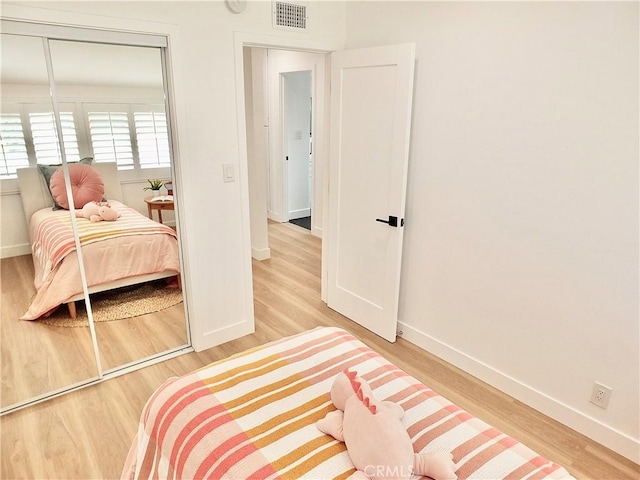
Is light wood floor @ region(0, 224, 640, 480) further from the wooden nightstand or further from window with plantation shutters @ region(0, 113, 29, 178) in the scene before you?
window with plantation shutters @ region(0, 113, 29, 178)

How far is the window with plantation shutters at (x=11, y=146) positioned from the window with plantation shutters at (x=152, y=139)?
560mm

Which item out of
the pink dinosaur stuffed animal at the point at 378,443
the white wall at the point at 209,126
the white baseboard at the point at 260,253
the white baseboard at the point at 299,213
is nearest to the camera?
the pink dinosaur stuffed animal at the point at 378,443

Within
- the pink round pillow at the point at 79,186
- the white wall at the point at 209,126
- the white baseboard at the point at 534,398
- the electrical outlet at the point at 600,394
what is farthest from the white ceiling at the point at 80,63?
the electrical outlet at the point at 600,394

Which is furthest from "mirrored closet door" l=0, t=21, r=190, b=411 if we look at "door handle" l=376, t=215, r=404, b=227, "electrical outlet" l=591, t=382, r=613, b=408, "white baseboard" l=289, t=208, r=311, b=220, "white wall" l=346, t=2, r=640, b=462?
"white baseboard" l=289, t=208, r=311, b=220

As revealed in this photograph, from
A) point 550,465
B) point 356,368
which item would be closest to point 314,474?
point 356,368

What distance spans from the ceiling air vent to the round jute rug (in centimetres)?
194

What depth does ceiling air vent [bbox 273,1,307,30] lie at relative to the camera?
2580 millimetres

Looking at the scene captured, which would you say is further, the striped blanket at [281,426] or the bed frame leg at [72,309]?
the bed frame leg at [72,309]

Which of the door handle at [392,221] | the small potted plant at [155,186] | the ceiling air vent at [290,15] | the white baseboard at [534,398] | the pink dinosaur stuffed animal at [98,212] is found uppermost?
the ceiling air vent at [290,15]

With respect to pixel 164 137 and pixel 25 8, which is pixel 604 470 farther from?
pixel 25 8

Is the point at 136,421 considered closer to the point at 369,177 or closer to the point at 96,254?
the point at 96,254

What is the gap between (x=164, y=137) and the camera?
7.90 ft

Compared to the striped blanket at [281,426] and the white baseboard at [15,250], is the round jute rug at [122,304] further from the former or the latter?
the striped blanket at [281,426]

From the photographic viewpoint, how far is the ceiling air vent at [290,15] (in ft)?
8.46
